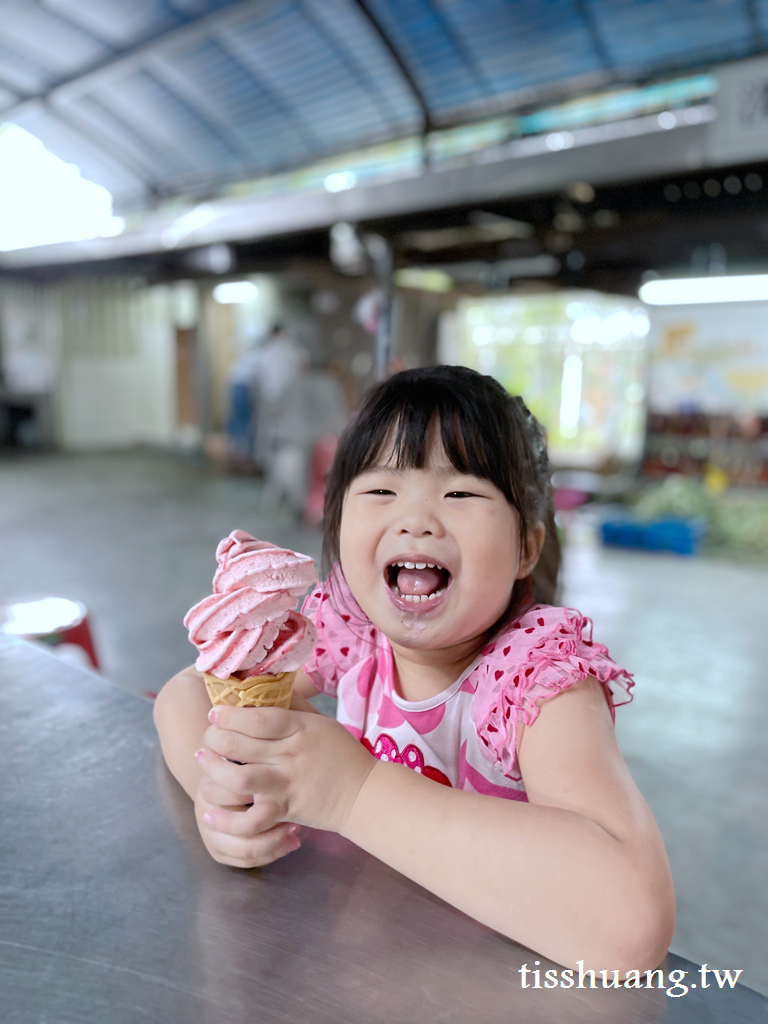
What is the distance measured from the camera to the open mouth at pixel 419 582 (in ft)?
2.59

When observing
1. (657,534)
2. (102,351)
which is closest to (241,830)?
(657,534)

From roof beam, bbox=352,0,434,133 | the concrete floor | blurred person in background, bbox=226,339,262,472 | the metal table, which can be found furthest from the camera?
blurred person in background, bbox=226,339,262,472

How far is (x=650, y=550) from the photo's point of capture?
660 centimetres

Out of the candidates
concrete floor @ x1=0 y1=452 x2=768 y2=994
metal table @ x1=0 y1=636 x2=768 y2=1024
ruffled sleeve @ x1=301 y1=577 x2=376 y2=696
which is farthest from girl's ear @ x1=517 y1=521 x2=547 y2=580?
concrete floor @ x1=0 y1=452 x2=768 y2=994

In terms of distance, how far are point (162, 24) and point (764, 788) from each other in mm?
7294

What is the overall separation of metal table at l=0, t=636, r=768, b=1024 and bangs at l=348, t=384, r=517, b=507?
0.42 m

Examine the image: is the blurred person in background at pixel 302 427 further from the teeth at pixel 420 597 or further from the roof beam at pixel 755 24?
the teeth at pixel 420 597

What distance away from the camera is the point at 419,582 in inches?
31.6

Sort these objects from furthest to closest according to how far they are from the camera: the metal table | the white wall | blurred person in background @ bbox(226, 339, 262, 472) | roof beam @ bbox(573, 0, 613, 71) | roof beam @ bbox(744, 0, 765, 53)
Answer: the white wall
blurred person in background @ bbox(226, 339, 262, 472)
roof beam @ bbox(573, 0, 613, 71)
roof beam @ bbox(744, 0, 765, 53)
the metal table

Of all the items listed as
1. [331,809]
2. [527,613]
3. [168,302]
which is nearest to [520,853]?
[331,809]

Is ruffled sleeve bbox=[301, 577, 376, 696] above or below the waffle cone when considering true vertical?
below

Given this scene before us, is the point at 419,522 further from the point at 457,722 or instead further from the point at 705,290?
the point at 705,290

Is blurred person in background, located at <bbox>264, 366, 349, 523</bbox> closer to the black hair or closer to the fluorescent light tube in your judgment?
the fluorescent light tube

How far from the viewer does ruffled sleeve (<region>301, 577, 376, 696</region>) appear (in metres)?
1.08
